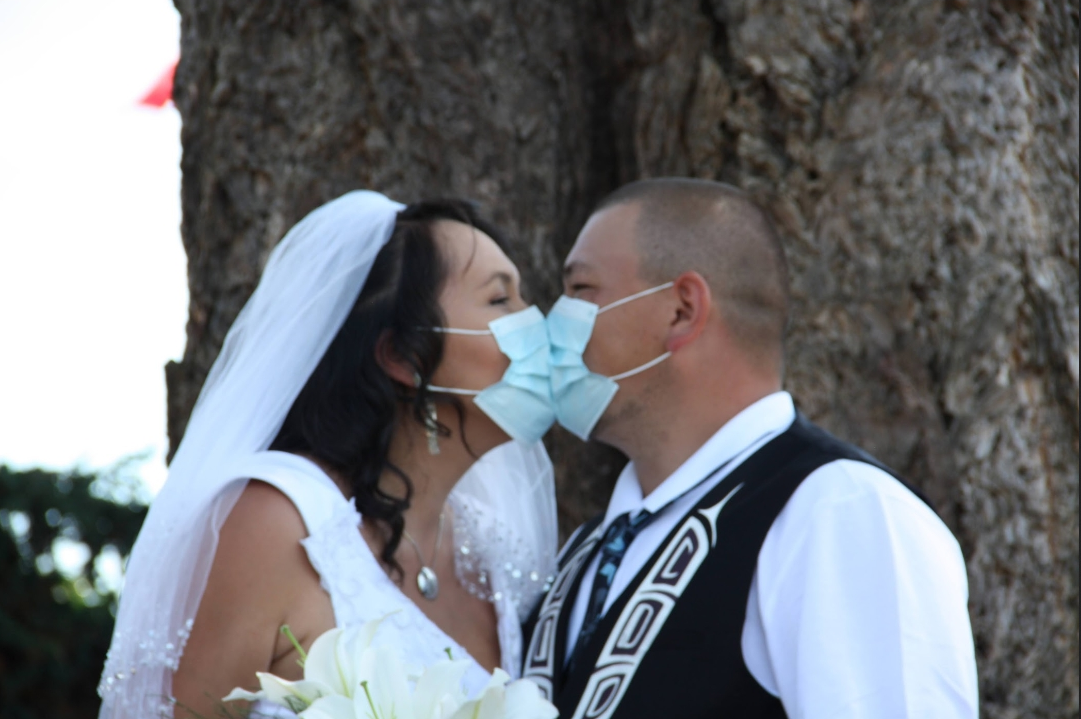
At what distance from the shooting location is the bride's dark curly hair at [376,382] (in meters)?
2.89

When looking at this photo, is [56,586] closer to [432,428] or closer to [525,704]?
[432,428]

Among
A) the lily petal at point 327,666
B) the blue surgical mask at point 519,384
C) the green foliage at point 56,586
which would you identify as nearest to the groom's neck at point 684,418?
the blue surgical mask at point 519,384

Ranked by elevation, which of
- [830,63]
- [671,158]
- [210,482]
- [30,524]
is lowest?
[30,524]

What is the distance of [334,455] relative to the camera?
9.40 feet

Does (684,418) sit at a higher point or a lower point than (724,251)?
lower

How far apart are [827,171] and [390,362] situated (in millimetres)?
1485

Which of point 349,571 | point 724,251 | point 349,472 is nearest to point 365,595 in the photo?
point 349,571

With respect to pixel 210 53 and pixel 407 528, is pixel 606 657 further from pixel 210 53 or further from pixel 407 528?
pixel 210 53

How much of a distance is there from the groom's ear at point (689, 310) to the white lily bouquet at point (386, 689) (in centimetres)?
143

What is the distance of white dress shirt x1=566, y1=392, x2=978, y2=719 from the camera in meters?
2.09

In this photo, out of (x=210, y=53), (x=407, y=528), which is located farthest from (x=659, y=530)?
(x=210, y=53)

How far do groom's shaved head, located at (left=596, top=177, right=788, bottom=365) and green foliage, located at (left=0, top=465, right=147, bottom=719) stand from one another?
12.9 ft

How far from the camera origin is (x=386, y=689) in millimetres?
1631

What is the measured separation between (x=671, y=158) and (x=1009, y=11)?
1.12 m
